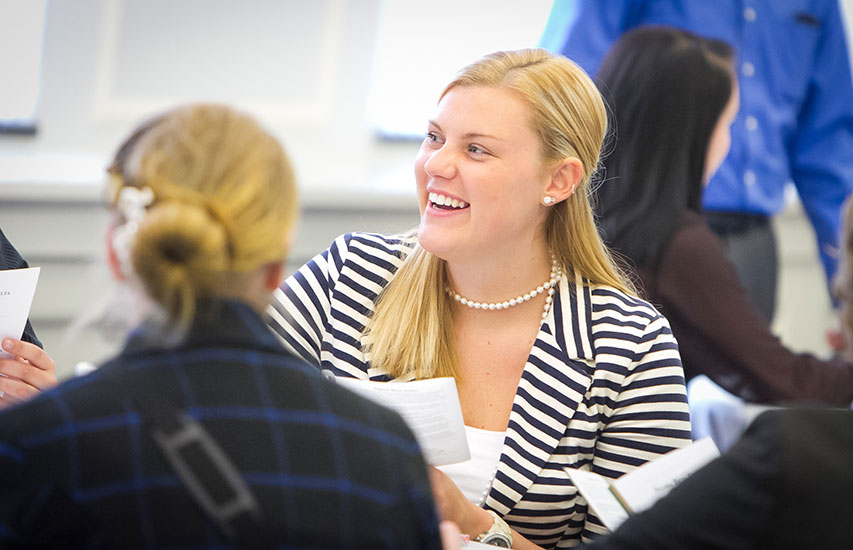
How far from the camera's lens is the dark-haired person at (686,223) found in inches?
87.4

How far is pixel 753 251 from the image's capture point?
288 centimetres

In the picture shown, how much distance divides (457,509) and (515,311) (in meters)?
0.48

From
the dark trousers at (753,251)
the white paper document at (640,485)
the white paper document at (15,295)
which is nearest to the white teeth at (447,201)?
the white paper document at (640,485)

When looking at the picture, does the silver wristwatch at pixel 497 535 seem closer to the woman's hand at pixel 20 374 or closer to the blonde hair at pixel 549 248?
the blonde hair at pixel 549 248

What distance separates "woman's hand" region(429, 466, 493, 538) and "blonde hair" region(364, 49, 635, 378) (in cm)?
28

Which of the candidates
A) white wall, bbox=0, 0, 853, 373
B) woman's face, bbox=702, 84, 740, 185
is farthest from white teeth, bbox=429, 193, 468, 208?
white wall, bbox=0, 0, 853, 373

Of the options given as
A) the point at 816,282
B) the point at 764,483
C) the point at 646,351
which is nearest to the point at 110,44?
the point at 646,351

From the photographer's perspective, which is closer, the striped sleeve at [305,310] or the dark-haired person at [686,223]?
the striped sleeve at [305,310]

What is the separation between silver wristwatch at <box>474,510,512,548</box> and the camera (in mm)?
1521

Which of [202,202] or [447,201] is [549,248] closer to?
[447,201]

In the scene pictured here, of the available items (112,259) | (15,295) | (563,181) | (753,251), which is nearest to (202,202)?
(112,259)

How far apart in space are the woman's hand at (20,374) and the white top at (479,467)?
69cm

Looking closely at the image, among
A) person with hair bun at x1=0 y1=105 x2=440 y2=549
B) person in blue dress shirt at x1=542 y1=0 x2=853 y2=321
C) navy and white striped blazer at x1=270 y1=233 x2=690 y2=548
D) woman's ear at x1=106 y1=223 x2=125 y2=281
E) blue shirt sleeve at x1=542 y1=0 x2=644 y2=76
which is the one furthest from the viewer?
person in blue dress shirt at x1=542 y1=0 x2=853 y2=321

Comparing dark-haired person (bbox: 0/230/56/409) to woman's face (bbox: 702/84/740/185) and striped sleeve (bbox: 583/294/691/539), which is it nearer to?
striped sleeve (bbox: 583/294/691/539)
